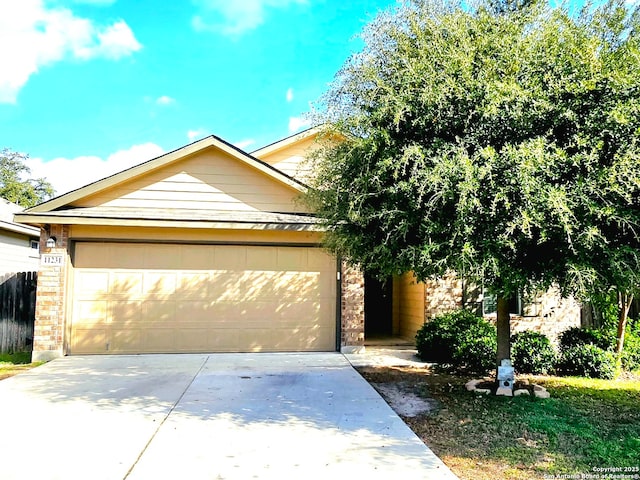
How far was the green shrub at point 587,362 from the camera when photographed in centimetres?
774

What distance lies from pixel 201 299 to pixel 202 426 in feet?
14.9

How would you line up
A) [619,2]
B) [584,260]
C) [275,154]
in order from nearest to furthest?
[584,260] < [619,2] < [275,154]

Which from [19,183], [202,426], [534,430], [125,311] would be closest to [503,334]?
[534,430]

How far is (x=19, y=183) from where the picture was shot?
125 feet

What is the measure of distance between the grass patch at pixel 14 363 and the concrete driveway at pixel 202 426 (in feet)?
1.38

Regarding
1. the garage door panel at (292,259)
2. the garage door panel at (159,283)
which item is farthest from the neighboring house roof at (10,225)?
the garage door panel at (292,259)

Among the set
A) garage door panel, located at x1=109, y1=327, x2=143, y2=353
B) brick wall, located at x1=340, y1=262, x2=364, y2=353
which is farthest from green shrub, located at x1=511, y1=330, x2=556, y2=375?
garage door panel, located at x1=109, y1=327, x2=143, y2=353

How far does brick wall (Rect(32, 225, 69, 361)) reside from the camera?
28.8ft

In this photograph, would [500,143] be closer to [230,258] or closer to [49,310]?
[230,258]

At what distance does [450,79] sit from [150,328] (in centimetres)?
740

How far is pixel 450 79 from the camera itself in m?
5.10

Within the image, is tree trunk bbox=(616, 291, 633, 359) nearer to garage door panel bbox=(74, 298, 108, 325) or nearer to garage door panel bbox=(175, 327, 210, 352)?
garage door panel bbox=(175, 327, 210, 352)

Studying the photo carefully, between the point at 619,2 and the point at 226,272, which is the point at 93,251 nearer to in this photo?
the point at 226,272

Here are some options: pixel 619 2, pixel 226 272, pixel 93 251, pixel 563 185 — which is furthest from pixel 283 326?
pixel 619 2
